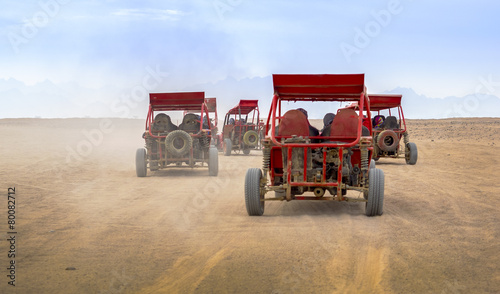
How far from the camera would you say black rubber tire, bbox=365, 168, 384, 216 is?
6922 millimetres

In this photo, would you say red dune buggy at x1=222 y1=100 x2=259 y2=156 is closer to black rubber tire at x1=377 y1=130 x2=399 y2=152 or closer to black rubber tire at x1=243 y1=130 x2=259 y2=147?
black rubber tire at x1=243 y1=130 x2=259 y2=147

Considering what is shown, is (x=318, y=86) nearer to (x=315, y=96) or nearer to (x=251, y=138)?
(x=315, y=96)

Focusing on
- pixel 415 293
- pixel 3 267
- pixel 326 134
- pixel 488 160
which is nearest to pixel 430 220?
pixel 326 134

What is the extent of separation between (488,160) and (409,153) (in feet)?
9.81

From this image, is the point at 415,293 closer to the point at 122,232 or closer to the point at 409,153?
the point at 122,232

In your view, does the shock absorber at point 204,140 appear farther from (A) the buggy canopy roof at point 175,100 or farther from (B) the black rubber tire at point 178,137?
(A) the buggy canopy roof at point 175,100

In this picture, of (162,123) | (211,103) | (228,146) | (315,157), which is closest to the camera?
(315,157)

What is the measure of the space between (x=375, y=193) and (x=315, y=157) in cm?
102

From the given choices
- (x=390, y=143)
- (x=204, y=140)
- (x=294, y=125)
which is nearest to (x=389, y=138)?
(x=390, y=143)

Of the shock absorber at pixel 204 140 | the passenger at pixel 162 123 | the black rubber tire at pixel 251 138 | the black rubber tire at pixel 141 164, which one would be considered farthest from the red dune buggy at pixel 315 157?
the black rubber tire at pixel 251 138

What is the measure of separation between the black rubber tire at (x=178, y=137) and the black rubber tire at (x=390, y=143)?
23.6 ft

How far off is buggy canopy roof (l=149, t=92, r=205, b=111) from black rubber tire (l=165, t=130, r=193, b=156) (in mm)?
1364

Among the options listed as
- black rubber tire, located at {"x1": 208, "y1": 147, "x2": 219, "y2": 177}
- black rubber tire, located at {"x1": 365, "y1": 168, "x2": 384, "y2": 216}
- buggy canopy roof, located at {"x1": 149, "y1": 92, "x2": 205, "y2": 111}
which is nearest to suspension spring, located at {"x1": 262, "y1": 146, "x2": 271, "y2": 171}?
black rubber tire, located at {"x1": 365, "y1": 168, "x2": 384, "y2": 216}

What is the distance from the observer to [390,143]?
1722 cm
